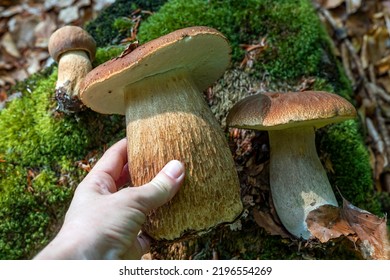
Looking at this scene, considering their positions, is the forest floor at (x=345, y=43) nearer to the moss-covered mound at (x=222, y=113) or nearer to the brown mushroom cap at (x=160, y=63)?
the moss-covered mound at (x=222, y=113)

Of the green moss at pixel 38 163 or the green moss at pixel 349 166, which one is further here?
the green moss at pixel 349 166

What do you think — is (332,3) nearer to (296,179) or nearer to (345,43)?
(345,43)

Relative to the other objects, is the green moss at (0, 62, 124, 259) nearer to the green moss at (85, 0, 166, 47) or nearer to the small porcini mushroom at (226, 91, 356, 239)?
the green moss at (85, 0, 166, 47)

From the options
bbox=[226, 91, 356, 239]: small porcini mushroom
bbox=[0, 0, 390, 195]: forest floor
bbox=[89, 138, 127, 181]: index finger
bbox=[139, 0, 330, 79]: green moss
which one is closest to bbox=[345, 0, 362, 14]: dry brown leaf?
bbox=[0, 0, 390, 195]: forest floor

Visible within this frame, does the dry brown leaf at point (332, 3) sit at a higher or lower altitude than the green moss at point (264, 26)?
lower

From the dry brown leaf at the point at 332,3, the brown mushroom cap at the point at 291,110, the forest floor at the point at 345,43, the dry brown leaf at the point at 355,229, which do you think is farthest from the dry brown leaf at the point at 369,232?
the dry brown leaf at the point at 332,3
